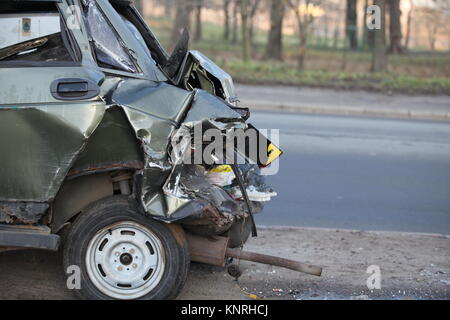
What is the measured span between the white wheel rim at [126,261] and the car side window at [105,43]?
1128 millimetres

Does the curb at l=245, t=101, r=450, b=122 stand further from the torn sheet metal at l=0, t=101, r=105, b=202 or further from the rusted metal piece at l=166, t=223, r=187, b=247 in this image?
the torn sheet metal at l=0, t=101, r=105, b=202

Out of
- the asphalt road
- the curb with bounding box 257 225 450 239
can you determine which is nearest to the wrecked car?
the curb with bounding box 257 225 450 239

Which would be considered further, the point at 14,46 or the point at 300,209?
the point at 300,209

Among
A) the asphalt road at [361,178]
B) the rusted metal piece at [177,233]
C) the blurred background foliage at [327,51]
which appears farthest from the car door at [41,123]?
the blurred background foliage at [327,51]

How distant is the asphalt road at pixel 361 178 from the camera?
7.73 m

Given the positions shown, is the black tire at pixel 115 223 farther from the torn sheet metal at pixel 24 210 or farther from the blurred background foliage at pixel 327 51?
the blurred background foliage at pixel 327 51

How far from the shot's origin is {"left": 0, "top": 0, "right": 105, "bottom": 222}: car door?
4582 mm

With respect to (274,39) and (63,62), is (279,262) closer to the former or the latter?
(63,62)

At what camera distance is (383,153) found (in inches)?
450

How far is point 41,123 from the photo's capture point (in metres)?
4.59

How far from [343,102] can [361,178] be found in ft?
29.4

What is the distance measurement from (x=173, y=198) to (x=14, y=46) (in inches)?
63.4
